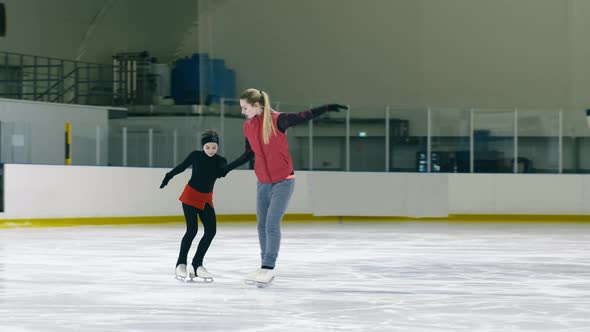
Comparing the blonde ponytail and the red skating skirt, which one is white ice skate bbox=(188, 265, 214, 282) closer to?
the red skating skirt

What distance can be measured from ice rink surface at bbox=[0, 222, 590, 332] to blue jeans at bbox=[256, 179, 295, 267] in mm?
261

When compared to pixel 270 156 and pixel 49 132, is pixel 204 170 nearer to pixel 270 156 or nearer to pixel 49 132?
pixel 270 156

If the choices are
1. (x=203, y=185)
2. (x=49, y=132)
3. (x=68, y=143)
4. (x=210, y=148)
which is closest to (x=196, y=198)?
(x=203, y=185)

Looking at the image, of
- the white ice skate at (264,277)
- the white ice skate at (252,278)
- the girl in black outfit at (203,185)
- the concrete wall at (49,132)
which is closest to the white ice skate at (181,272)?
the girl in black outfit at (203,185)

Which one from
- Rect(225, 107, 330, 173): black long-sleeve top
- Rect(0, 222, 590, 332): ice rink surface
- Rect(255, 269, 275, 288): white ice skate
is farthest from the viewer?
Rect(255, 269, 275, 288): white ice skate

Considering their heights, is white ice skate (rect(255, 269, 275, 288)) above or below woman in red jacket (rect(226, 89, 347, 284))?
below

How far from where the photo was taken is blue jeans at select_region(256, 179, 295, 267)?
6.84m

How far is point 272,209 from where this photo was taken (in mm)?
6840

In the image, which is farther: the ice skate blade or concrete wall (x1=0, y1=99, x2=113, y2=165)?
concrete wall (x1=0, y1=99, x2=113, y2=165)

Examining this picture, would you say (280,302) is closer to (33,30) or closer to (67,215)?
(67,215)

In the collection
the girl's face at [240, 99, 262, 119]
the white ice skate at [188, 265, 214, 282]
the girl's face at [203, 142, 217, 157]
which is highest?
the girl's face at [240, 99, 262, 119]

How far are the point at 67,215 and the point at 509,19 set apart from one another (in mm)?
9811

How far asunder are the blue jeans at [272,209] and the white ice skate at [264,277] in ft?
0.16

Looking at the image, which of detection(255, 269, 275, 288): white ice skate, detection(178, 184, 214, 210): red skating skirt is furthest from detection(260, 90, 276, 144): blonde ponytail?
detection(255, 269, 275, 288): white ice skate
